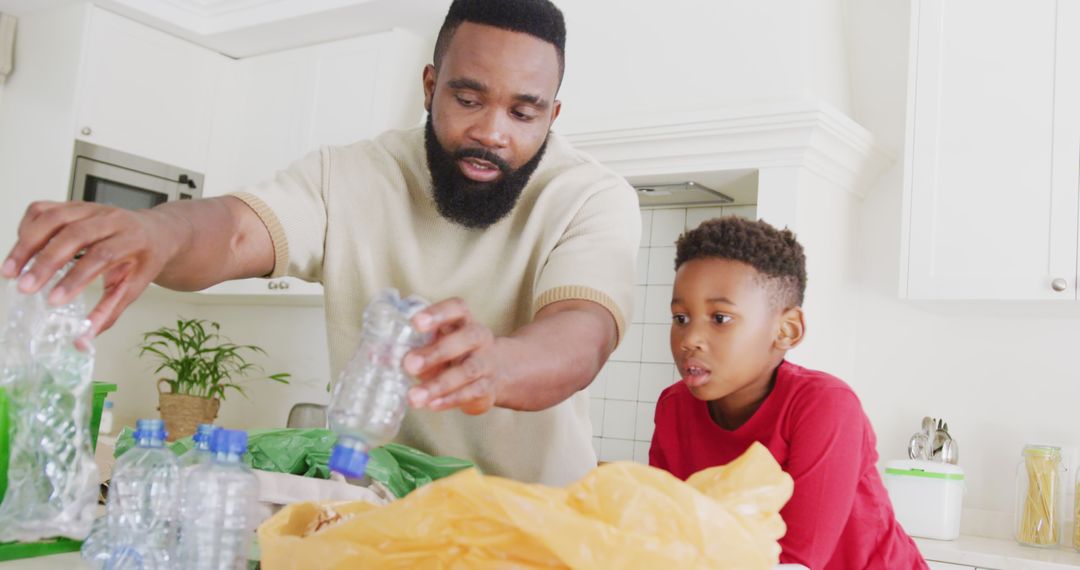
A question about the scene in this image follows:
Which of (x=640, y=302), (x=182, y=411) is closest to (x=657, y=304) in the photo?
(x=640, y=302)

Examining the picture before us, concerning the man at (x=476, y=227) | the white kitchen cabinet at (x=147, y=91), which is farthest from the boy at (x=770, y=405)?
the white kitchen cabinet at (x=147, y=91)

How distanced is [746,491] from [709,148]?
231cm

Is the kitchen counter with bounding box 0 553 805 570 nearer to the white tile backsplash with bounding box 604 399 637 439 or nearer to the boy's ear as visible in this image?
the boy's ear

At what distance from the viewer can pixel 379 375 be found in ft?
2.98

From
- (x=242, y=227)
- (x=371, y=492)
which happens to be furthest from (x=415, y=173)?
(x=371, y=492)

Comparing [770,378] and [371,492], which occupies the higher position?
[770,378]

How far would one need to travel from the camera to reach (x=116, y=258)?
0.97m

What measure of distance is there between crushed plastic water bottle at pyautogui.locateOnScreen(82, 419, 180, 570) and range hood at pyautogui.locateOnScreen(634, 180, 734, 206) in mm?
2504

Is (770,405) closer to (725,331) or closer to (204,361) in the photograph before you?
(725,331)

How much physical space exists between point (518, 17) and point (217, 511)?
81 centimetres

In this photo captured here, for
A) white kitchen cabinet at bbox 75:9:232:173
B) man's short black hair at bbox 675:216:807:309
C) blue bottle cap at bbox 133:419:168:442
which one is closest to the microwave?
white kitchen cabinet at bbox 75:9:232:173

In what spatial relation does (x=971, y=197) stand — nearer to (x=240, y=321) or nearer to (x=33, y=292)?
(x=33, y=292)

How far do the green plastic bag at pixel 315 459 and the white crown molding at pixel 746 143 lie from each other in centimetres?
202

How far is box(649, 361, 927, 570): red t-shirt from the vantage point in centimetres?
138
